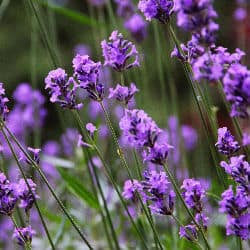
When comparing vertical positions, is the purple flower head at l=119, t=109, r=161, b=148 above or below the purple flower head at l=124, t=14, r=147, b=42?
below

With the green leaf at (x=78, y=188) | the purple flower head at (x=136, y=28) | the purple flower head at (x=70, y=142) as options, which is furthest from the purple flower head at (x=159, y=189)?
the purple flower head at (x=136, y=28)

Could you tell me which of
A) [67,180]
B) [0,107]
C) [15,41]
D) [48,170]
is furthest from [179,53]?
[15,41]

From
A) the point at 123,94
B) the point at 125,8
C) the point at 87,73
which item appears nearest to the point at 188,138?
the point at 125,8

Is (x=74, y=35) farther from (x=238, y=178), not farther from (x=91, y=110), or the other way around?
(x=238, y=178)

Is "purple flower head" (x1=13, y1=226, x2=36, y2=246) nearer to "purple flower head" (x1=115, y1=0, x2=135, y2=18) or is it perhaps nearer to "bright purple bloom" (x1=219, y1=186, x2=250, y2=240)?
"bright purple bloom" (x1=219, y1=186, x2=250, y2=240)

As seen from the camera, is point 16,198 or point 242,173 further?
point 16,198

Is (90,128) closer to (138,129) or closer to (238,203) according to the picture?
(138,129)

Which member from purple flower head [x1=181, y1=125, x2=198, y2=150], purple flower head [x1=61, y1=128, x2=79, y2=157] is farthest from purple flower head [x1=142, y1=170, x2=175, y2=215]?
purple flower head [x1=181, y1=125, x2=198, y2=150]
